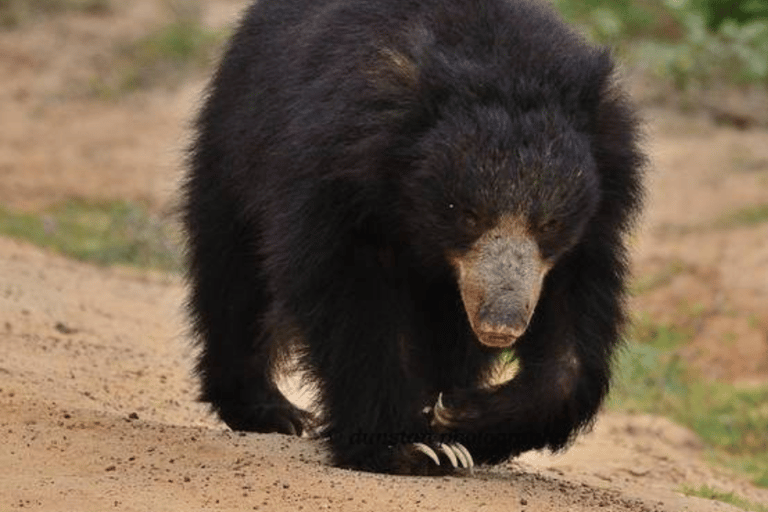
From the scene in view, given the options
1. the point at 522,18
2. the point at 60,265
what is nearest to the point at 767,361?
the point at 60,265

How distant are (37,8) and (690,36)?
23.3ft

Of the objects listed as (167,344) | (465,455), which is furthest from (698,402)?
(465,455)

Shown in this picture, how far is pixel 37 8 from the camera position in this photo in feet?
60.0

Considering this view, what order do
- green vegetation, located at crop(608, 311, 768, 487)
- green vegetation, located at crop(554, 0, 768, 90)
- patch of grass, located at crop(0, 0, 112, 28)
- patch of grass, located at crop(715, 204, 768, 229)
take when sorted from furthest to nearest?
patch of grass, located at crop(0, 0, 112, 28) < green vegetation, located at crop(554, 0, 768, 90) < patch of grass, located at crop(715, 204, 768, 229) < green vegetation, located at crop(608, 311, 768, 487)

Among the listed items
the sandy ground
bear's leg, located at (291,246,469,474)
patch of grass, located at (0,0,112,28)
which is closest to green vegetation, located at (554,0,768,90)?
the sandy ground

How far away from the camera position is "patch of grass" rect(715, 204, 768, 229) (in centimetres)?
1230

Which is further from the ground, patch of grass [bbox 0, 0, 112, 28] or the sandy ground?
patch of grass [bbox 0, 0, 112, 28]

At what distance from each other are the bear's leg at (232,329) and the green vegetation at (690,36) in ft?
24.5

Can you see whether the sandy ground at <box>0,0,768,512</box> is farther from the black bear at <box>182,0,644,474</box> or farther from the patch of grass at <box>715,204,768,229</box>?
the black bear at <box>182,0,644,474</box>

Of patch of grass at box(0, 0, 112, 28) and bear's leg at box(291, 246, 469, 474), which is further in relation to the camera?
patch of grass at box(0, 0, 112, 28)

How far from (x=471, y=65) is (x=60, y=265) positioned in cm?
528

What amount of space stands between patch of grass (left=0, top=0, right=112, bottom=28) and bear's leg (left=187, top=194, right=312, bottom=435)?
1159cm

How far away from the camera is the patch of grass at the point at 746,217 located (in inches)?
484

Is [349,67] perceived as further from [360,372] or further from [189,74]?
[189,74]
